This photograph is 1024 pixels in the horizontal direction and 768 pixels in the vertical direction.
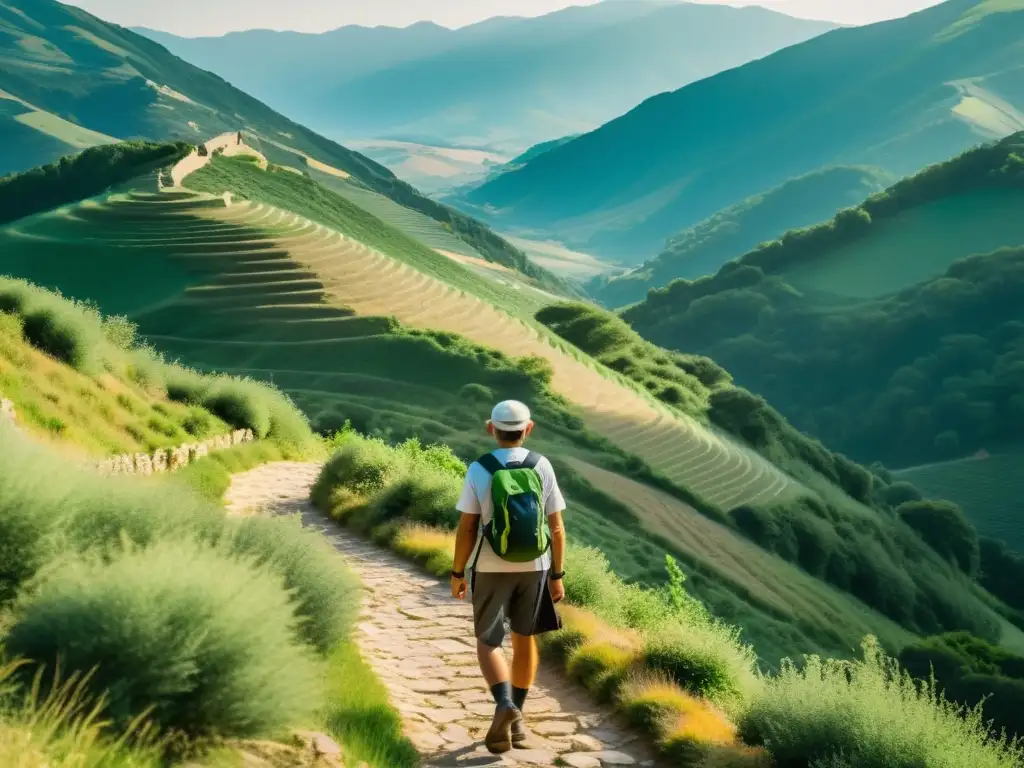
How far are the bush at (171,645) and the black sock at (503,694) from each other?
109 cm

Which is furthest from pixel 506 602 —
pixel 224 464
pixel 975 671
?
pixel 975 671

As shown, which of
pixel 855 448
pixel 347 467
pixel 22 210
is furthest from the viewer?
pixel 855 448

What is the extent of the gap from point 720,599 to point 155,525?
35105mm

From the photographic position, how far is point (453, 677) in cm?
658

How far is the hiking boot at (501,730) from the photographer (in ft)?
16.8

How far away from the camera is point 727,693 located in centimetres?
624

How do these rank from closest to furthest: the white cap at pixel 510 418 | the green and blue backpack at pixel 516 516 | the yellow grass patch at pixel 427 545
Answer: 1. the green and blue backpack at pixel 516 516
2. the white cap at pixel 510 418
3. the yellow grass patch at pixel 427 545

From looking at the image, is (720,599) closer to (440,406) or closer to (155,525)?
(440,406)

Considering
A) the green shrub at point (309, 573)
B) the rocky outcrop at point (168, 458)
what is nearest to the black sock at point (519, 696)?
the green shrub at point (309, 573)

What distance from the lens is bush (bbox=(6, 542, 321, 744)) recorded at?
→ 3.82 metres

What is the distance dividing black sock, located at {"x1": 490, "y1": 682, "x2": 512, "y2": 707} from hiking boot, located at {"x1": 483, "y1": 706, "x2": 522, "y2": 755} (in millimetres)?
23

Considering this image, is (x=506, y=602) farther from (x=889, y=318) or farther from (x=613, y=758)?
(x=889, y=318)

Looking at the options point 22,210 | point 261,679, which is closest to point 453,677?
point 261,679

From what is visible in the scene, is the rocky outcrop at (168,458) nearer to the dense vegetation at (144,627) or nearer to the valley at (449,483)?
the valley at (449,483)
